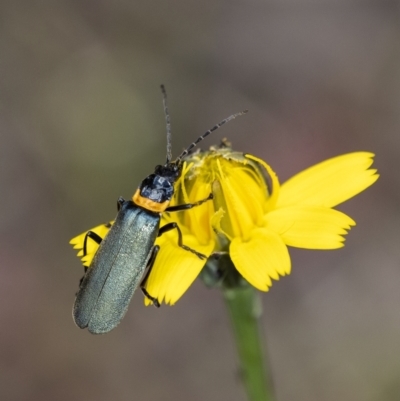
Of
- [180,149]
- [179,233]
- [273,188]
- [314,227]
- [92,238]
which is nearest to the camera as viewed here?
[314,227]

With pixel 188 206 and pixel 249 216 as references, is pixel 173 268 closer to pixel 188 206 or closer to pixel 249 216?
pixel 188 206

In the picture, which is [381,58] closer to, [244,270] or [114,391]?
[114,391]

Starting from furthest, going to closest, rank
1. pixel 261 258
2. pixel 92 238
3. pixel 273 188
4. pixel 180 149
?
pixel 180 149
pixel 92 238
pixel 273 188
pixel 261 258

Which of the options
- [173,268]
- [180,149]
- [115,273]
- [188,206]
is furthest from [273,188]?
[180,149]

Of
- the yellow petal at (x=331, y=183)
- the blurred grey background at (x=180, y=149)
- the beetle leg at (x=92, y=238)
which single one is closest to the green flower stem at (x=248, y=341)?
the yellow petal at (x=331, y=183)

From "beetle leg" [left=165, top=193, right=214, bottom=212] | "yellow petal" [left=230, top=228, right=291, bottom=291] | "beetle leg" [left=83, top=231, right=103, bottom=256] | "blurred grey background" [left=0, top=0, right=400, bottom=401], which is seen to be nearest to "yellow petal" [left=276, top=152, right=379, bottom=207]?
"yellow petal" [left=230, top=228, right=291, bottom=291]

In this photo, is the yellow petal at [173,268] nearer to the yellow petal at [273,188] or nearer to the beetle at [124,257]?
the beetle at [124,257]

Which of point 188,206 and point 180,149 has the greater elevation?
point 180,149
